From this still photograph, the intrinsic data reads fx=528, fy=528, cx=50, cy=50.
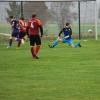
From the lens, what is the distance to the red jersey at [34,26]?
70.0ft

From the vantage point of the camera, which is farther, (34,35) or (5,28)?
(5,28)

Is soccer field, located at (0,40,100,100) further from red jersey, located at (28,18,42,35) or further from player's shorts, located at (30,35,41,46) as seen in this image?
red jersey, located at (28,18,42,35)

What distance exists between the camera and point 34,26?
2145 centimetres

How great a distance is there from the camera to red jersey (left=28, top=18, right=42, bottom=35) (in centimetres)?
2133

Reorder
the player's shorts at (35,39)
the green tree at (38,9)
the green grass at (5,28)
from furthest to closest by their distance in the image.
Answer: the green tree at (38,9)
the green grass at (5,28)
the player's shorts at (35,39)

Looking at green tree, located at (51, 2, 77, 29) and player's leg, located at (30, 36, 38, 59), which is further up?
green tree, located at (51, 2, 77, 29)

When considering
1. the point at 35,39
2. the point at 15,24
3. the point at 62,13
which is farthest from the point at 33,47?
the point at 62,13

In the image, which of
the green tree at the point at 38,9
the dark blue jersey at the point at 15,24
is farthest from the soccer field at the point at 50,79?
the green tree at the point at 38,9

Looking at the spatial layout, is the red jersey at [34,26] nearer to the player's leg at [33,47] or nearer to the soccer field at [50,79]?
the player's leg at [33,47]

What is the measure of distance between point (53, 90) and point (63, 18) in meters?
29.5

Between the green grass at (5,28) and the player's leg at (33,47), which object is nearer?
the player's leg at (33,47)

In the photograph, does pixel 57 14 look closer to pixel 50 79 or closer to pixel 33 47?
pixel 33 47

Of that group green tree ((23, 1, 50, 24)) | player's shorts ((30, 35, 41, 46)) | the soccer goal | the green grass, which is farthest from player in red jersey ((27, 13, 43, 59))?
green tree ((23, 1, 50, 24))

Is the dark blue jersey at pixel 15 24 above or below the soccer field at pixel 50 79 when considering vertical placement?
above
